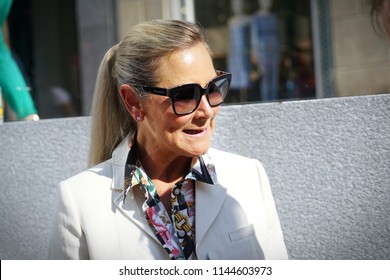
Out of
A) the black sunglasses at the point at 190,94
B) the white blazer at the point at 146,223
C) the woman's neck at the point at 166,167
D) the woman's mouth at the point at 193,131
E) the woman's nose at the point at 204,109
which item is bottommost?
the white blazer at the point at 146,223

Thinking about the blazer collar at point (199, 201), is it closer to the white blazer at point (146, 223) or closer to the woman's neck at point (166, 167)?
the white blazer at point (146, 223)

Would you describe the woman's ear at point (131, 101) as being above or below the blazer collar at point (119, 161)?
above

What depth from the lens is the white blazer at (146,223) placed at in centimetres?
232

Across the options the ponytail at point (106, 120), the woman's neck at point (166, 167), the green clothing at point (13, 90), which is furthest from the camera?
the green clothing at point (13, 90)

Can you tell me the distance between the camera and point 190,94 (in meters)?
2.23

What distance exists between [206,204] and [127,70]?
0.62m

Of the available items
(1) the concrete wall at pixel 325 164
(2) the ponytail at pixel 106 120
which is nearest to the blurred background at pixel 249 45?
(1) the concrete wall at pixel 325 164

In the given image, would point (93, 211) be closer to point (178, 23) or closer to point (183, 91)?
point (183, 91)

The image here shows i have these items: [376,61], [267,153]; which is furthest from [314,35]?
[267,153]

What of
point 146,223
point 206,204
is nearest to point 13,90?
point 146,223

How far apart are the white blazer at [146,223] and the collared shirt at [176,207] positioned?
0.03 m

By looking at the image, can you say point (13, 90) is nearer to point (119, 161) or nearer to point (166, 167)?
point (119, 161)

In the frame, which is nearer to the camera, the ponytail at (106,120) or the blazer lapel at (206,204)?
the blazer lapel at (206,204)
